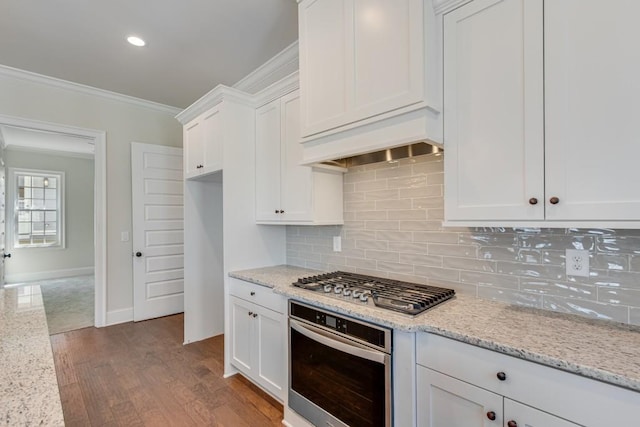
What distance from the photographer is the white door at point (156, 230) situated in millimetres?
4086

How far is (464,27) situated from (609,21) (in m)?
0.55

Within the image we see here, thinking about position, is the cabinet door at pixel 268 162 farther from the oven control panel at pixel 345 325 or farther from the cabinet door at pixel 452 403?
the cabinet door at pixel 452 403

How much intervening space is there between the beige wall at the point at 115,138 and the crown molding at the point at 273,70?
147 cm

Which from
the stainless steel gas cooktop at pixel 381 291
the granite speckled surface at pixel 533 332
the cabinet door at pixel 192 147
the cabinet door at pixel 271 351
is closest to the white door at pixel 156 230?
the cabinet door at pixel 192 147

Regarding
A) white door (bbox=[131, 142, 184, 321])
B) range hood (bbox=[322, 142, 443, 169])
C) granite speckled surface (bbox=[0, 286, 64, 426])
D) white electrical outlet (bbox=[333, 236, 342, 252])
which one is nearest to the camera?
granite speckled surface (bbox=[0, 286, 64, 426])

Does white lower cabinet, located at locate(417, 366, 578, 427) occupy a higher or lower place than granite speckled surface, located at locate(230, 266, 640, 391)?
lower

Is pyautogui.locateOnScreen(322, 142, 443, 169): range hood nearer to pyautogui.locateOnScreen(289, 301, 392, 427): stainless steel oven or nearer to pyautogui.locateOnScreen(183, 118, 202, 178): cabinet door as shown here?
pyautogui.locateOnScreen(289, 301, 392, 427): stainless steel oven

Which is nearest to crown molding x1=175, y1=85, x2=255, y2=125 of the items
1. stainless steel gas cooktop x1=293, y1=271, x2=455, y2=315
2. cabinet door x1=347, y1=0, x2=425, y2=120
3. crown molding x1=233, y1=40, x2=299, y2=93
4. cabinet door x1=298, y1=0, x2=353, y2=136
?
crown molding x1=233, y1=40, x2=299, y2=93

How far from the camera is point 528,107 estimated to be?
134 centimetres

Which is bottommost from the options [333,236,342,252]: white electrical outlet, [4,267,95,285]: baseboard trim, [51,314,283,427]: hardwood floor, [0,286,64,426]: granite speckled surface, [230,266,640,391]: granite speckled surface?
[51,314,283,427]: hardwood floor

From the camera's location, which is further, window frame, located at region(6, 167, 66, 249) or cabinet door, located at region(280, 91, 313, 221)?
window frame, located at region(6, 167, 66, 249)

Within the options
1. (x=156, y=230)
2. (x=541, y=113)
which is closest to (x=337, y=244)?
(x=541, y=113)

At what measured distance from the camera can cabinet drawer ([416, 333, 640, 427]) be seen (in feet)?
3.22

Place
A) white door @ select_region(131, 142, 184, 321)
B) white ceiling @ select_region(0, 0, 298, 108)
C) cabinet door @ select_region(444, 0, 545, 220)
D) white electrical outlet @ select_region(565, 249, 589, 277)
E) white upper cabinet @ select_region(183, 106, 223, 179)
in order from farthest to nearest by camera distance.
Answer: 1. white door @ select_region(131, 142, 184, 321)
2. white upper cabinet @ select_region(183, 106, 223, 179)
3. white ceiling @ select_region(0, 0, 298, 108)
4. white electrical outlet @ select_region(565, 249, 589, 277)
5. cabinet door @ select_region(444, 0, 545, 220)
